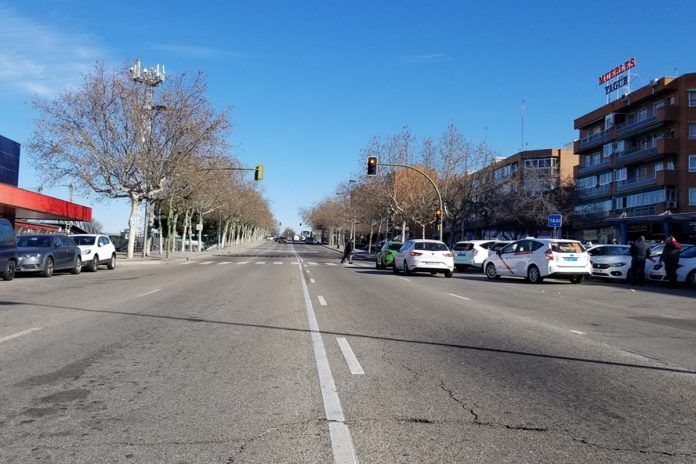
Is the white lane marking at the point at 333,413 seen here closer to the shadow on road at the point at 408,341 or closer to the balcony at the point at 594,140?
the shadow on road at the point at 408,341

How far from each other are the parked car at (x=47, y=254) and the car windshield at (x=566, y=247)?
1776 centimetres

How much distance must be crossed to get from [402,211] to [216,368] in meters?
49.8

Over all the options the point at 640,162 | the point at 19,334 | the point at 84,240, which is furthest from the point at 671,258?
the point at 640,162

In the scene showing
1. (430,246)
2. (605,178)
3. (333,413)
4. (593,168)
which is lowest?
(333,413)

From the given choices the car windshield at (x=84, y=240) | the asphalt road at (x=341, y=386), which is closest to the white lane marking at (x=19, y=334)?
the asphalt road at (x=341, y=386)

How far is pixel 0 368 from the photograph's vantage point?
6695 mm

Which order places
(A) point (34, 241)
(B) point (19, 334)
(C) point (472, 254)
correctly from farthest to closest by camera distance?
(C) point (472, 254), (A) point (34, 241), (B) point (19, 334)

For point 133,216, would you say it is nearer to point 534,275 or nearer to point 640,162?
point 534,275

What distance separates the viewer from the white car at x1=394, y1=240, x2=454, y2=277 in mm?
25250

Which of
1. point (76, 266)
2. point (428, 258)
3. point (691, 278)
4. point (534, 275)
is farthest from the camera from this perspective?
point (428, 258)

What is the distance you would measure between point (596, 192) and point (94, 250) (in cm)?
5351

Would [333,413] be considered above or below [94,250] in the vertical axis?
below

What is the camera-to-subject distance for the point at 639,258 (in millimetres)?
21484

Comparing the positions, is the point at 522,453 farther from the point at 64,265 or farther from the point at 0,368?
the point at 64,265
